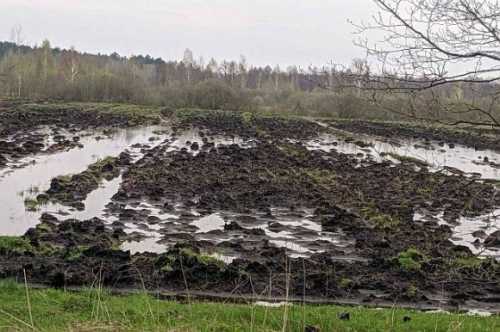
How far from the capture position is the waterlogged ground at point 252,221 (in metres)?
8.81

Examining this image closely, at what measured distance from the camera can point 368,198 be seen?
54.6 feet

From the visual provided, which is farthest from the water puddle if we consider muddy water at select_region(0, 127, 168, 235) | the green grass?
muddy water at select_region(0, 127, 168, 235)

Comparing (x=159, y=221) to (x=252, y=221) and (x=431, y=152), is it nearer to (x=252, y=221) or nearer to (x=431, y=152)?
(x=252, y=221)

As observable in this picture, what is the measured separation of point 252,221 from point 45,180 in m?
7.35

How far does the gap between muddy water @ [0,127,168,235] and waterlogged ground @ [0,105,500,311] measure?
51mm

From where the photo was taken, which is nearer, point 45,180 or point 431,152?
point 45,180

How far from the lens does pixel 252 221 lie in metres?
13.4

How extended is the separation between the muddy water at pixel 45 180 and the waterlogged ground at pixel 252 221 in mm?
51

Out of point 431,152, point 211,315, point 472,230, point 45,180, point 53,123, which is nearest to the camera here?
point 211,315

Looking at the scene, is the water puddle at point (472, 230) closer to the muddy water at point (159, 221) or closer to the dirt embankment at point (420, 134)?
the muddy water at point (159, 221)

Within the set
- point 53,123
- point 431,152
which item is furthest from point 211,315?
point 53,123

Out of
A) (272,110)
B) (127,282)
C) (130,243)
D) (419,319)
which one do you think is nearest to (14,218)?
(130,243)

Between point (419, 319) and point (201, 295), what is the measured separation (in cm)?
293

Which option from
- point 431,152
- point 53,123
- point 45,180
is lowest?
point 45,180
